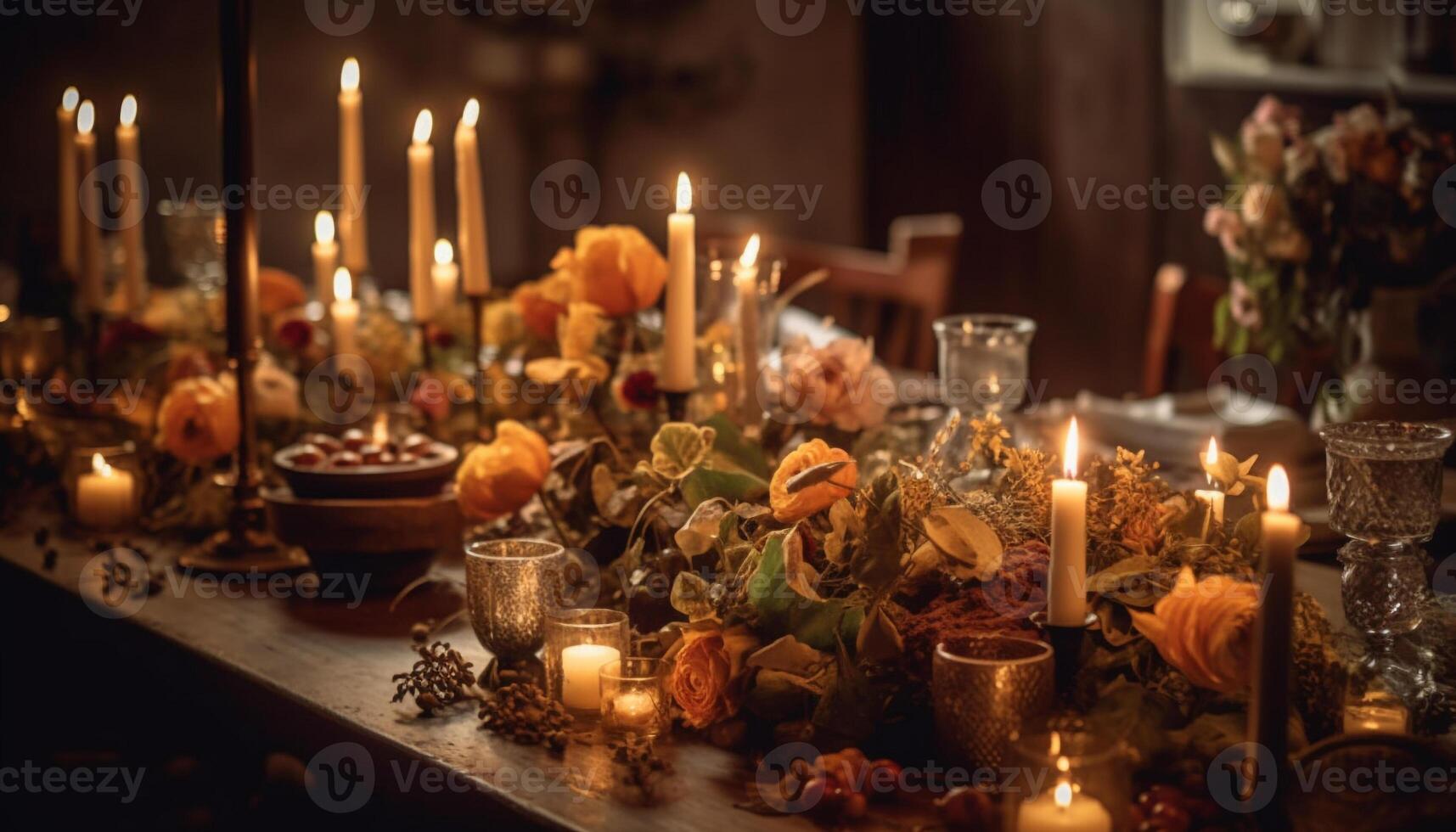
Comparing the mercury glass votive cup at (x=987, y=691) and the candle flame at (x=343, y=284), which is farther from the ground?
the candle flame at (x=343, y=284)

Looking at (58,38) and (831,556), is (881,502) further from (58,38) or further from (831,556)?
(58,38)

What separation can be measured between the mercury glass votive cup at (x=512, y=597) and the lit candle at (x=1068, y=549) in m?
0.45

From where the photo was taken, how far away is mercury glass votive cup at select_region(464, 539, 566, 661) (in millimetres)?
1318

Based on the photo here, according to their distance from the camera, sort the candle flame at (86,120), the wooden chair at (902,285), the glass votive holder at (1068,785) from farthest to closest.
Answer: the wooden chair at (902,285) < the candle flame at (86,120) < the glass votive holder at (1068,785)

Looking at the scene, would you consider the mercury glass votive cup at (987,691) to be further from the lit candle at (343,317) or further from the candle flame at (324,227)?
the candle flame at (324,227)

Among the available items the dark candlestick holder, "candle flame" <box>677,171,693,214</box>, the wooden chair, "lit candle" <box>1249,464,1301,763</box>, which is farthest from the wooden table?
the wooden chair

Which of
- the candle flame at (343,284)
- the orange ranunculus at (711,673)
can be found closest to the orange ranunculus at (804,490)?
the orange ranunculus at (711,673)

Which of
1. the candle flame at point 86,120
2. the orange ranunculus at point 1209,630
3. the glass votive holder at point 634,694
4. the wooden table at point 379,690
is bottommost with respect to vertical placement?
the wooden table at point 379,690

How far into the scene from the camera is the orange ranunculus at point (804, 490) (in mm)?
1184

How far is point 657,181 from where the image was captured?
501 centimetres

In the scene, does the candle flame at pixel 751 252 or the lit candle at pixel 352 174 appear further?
the lit candle at pixel 352 174

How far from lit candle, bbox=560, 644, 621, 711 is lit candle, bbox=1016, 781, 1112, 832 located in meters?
0.40

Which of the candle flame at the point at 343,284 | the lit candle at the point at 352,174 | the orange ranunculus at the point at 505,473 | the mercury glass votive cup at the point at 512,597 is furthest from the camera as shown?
the lit candle at the point at 352,174

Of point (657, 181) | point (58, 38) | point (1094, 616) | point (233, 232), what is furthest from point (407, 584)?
point (657, 181)
